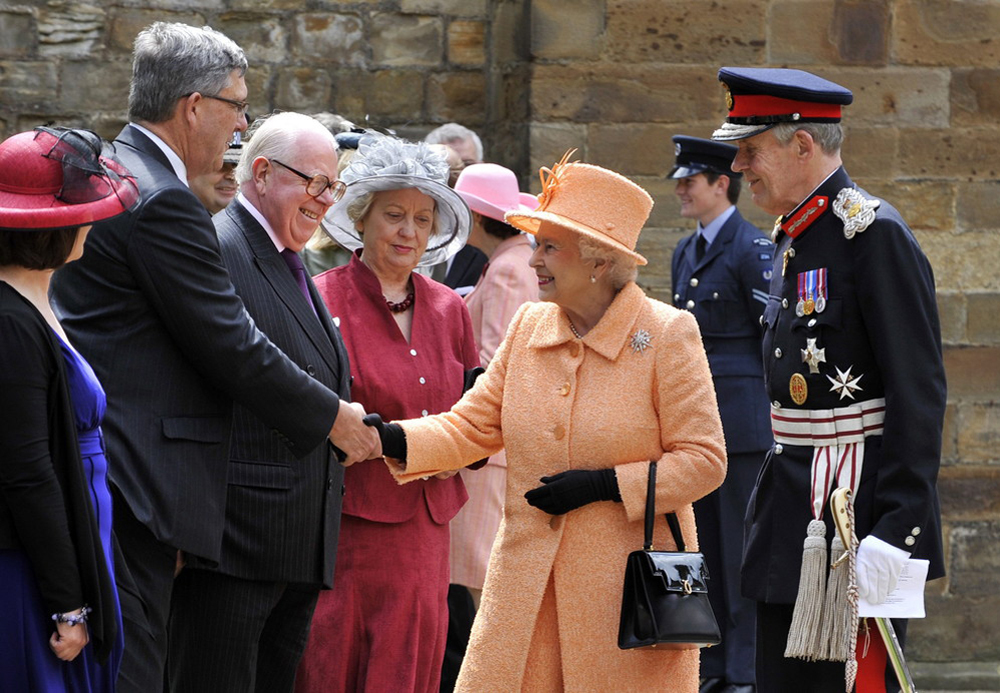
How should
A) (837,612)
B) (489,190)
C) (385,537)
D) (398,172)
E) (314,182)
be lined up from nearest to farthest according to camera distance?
1. (837,612)
2. (314,182)
3. (385,537)
4. (398,172)
5. (489,190)

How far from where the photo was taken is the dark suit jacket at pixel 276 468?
3727 mm

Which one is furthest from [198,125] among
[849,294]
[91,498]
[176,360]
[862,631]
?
[862,631]

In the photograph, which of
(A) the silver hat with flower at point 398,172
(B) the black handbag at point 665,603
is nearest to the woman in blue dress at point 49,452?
(B) the black handbag at point 665,603

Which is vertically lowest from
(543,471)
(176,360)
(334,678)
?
(334,678)

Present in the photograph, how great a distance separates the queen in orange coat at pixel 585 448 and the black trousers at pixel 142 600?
68cm

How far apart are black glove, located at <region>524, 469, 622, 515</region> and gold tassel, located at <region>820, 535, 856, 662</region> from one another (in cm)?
55

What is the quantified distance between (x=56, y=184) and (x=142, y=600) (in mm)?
982

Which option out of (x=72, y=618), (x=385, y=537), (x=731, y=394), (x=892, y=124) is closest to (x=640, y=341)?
(x=385, y=537)

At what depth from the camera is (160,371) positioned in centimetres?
343

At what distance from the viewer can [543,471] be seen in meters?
3.62

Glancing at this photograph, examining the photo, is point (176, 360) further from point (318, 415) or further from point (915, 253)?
point (915, 253)

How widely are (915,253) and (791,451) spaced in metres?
0.59

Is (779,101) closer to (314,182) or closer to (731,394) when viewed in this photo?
(314,182)

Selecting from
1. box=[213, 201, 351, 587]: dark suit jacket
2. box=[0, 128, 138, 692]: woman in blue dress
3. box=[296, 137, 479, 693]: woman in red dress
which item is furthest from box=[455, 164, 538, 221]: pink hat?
box=[0, 128, 138, 692]: woman in blue dress
